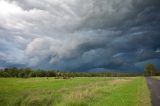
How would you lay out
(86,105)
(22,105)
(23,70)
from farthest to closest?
(23,70)
(22,105)
(86,105)

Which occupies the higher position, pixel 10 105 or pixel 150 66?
pixel 150 66

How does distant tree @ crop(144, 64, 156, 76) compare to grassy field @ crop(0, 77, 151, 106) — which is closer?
grassy field @ crop(0, 77, 151, 106)

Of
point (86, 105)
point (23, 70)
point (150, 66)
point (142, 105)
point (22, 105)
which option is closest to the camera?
point (142, 105)

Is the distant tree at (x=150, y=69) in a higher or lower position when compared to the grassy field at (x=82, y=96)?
higher

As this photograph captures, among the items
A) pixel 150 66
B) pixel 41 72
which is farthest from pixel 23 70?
pixel 150 66

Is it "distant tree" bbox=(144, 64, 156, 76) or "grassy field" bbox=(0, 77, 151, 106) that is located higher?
"distant tree" bbox=(144, 64, 156, 76)

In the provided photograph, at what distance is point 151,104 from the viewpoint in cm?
1822

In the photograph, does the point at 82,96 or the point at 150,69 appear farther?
the point at 150,69

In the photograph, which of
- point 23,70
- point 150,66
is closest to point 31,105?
point 150,66

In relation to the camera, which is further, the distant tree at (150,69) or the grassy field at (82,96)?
the distant tree at (150,69)

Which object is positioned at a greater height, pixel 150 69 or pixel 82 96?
pixel 150 69

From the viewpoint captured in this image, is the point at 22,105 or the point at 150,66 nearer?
the point at 22,105

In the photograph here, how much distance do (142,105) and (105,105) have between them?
115 inches

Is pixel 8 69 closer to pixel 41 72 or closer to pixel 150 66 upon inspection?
pixel 41 72
